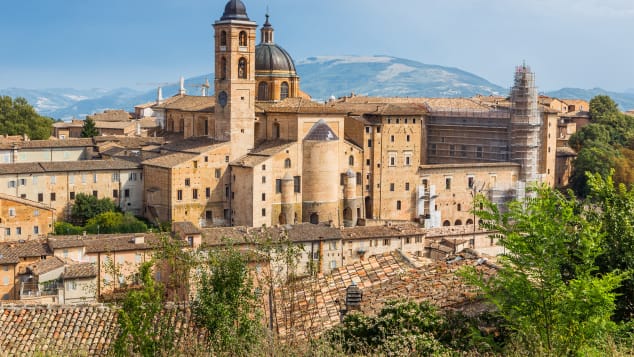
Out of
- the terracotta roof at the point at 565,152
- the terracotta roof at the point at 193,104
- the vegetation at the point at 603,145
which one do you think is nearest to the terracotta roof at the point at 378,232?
the terracotta roof at the point at 193,104

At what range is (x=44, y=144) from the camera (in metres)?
52.4

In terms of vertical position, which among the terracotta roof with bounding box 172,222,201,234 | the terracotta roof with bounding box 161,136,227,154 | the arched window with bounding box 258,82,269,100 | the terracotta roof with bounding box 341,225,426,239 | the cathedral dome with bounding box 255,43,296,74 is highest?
the cathedral dome with bounding box 255,43,296,74

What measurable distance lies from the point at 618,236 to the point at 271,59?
130 ft

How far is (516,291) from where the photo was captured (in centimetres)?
1330

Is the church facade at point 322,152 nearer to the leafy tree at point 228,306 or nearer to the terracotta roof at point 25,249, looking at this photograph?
the terracotta roof at point 25,249

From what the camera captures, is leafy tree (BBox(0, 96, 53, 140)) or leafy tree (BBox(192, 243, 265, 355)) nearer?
leafy tree (BBox(192, 243, 265, 355))

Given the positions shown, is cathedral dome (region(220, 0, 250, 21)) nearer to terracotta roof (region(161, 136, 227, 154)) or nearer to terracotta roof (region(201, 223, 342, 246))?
terracotta roof (region(161, 136, 227, 154))

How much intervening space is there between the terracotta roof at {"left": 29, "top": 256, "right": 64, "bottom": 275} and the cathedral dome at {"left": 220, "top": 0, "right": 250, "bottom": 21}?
19228mm

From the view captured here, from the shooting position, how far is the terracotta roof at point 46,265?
98.7 feet

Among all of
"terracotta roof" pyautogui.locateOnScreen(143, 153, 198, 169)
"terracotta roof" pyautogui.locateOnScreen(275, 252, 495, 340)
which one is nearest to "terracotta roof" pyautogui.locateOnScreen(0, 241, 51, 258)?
"terracotta roof" pyautogui.locateOnScreen(275, 252, 495, 340)

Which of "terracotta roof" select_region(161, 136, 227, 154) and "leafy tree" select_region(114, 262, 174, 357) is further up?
"terracotta roof" select_region(161, 136, 227, 154)

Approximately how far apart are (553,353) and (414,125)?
39.3m

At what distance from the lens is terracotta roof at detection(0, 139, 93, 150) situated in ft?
168

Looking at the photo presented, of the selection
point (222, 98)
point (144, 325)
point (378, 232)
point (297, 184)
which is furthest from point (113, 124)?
point (144, 325)
